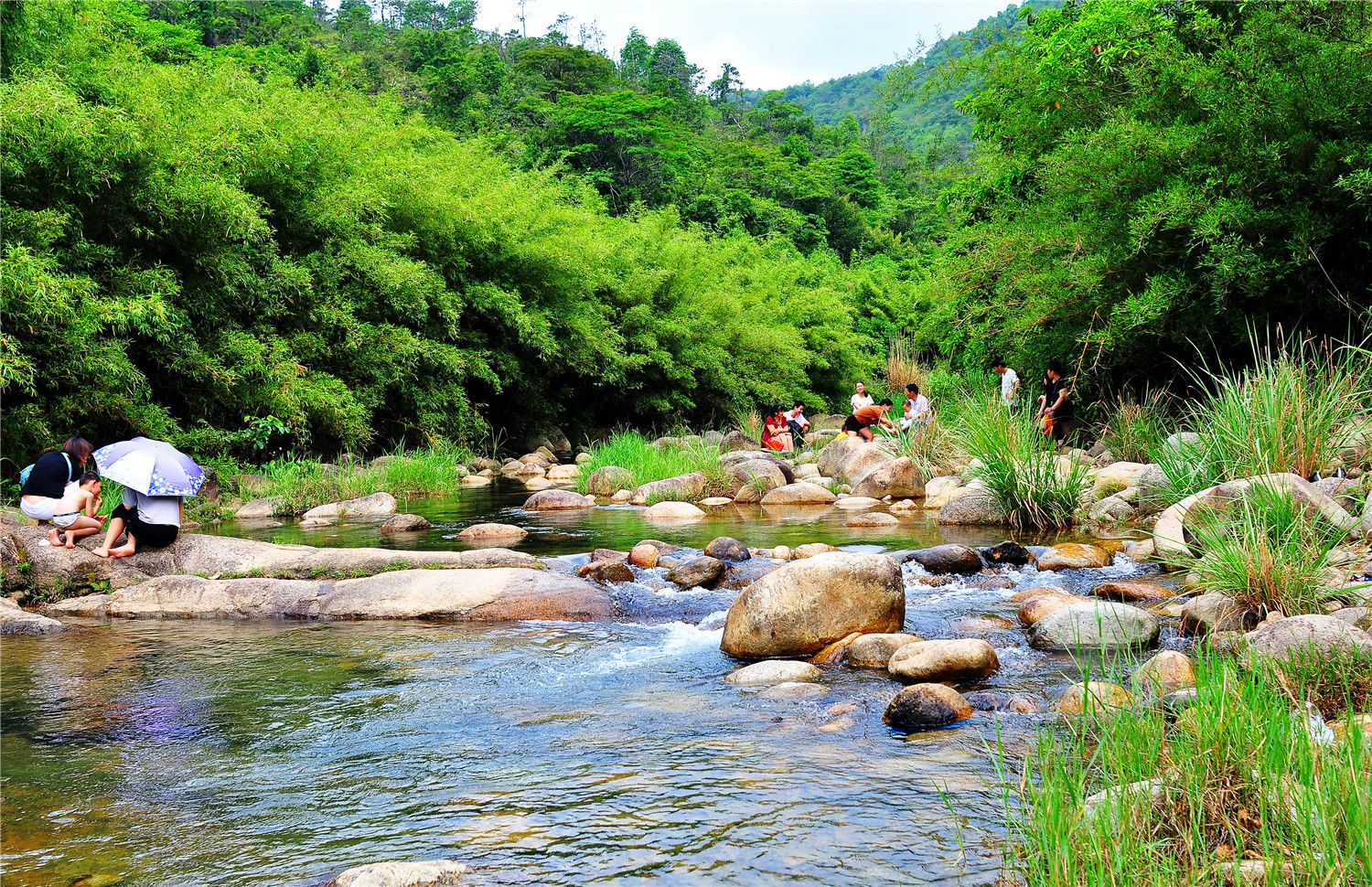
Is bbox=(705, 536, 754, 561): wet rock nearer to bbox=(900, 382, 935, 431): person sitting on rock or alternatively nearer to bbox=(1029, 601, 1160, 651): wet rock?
bbox=(1029, 601, 1160, 651): wet rock

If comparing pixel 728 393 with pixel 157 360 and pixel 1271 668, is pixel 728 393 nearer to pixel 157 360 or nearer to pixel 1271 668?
pixel 157 360

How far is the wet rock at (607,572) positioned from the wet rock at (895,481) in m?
5.94

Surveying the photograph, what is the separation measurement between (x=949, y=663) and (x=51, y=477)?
7624 mm

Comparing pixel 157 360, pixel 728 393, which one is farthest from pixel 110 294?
pixel 728 393

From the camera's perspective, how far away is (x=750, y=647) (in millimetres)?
5719

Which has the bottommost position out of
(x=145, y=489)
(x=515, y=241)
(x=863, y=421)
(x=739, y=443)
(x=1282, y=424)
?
(x=739, y=443)

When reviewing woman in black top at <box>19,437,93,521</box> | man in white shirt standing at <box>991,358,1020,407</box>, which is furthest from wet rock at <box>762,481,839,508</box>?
woman in black top at <box>19,437,93,521</box>

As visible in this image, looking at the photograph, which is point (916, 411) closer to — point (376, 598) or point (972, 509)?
point (972, 509)

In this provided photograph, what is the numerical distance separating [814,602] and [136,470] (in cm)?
541

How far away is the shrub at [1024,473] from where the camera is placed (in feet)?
32.0

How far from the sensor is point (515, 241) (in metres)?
20.8

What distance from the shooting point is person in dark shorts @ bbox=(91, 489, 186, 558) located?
25.8ft

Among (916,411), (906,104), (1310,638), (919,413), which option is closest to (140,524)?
(1310,638)

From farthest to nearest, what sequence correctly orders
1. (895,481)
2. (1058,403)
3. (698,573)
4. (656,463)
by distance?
1. (656,463)
2. (895,481)
3. (1058,403)
4. (698,573)
